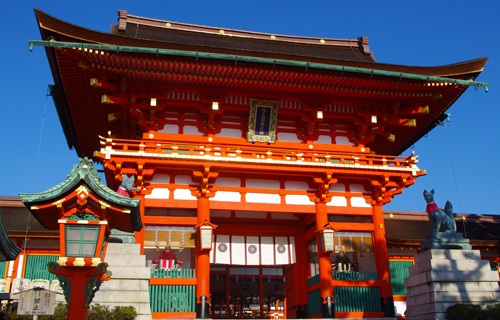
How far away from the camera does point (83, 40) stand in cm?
1442

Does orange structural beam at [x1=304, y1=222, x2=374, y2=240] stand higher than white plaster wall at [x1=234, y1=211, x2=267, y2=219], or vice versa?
white plaster wall at [x1=234, y1=211, x2=267, y2=219]

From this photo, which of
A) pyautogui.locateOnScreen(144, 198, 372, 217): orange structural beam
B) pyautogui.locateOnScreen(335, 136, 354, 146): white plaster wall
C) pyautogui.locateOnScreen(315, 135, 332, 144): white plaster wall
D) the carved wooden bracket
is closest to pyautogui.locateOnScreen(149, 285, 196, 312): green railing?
pyautogui.locateOnScreen(144, 198, 372, 217): orange structural beam

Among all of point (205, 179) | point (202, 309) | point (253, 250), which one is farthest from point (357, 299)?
point (205, 179)

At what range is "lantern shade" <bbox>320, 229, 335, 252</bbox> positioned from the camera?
619 inches

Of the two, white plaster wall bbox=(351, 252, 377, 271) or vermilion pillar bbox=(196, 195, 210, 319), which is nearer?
vermilion pillar bbox=(196, 195, 210, 319)

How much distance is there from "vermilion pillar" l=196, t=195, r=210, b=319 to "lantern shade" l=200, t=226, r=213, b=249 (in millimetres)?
302

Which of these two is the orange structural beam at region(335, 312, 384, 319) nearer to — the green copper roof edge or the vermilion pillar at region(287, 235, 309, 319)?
the vermilion pillar at region(287, 235, 309, 319)

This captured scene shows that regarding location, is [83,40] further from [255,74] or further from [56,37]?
[255,74]

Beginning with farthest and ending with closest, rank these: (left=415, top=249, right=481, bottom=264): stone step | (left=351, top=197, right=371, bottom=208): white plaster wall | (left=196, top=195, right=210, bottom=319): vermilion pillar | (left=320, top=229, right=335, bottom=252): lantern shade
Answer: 1. (left=351, top=197, right=371, bottom=208): white plaster wall
2. (left=320, top=229, right=335, bottom=252): lantern shade
3. (left=196, top=195, right=210, bottom=319): vermilion pillar
4. (left=415, top=249, right=481, bottom=264): stone step

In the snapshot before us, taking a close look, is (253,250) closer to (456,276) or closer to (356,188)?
(356,188)

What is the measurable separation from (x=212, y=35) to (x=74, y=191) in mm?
14916

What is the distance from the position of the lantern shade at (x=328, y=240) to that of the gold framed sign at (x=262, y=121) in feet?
13.5

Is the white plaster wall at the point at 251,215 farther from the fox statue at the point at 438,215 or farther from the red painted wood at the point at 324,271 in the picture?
the fox statue at the point at 438,215

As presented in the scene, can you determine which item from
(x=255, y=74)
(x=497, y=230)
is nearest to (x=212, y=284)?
(x=255, y=74)
